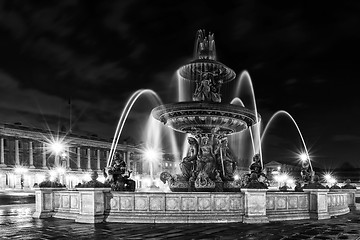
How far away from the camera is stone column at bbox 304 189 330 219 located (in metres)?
16.2

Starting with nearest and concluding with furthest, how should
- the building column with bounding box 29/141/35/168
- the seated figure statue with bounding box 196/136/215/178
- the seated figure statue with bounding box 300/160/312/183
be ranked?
the seated figure statue with bounding box 300/160/312/183, the seated figure statue with bounding box 196/136/215/178, the building column with bounding box 29/141/35/168

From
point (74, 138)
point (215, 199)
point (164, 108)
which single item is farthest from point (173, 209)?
point (74, 138)

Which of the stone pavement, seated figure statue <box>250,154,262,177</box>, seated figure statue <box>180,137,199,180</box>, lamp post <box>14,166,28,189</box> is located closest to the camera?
the stone pavement

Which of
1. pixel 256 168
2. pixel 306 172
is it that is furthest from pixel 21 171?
pixel 256 168

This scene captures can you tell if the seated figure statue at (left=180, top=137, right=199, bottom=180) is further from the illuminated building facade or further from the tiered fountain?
the illuminated building facade

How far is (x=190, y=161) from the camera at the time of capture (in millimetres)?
19344

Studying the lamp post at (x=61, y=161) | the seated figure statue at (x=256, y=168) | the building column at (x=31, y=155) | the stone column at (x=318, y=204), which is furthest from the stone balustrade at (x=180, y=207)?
the building column at (x=31, y=155)

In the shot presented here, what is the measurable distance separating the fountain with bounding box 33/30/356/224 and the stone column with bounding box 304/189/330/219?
0.04 metres

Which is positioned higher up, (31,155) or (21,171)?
(31,155)

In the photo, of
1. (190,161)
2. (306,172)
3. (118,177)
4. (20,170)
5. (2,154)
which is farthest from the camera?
(2,154)

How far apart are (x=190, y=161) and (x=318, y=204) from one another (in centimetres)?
604

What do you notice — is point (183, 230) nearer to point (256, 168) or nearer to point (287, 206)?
point (256, 168)

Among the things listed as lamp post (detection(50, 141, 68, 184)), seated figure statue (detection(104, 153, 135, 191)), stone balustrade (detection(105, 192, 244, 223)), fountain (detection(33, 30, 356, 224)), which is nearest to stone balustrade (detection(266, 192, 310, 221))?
fountain (detection(33, 30, 356, 224))

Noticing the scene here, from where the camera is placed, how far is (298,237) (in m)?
11.6
